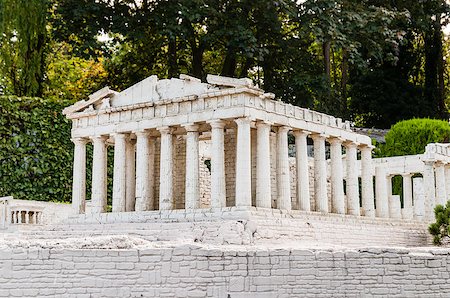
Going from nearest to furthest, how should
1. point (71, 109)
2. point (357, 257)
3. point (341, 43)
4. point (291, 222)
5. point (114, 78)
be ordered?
1. point (357, 257)
2. point (291, 222)
3. point (71, 109)
4. point (341, 43)
5. point (114, 78)

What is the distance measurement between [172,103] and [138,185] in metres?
3.23

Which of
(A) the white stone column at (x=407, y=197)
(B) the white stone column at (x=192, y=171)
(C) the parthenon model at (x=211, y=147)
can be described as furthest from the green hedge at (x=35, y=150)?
(A) the white stone column at (x=407, y=197)

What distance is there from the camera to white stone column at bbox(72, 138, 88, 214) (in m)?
29.3

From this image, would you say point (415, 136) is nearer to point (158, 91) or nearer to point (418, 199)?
point (418, 199)

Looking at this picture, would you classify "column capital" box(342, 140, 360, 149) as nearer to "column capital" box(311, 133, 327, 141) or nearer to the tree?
"column capital" box(311, 133, 327, 141)

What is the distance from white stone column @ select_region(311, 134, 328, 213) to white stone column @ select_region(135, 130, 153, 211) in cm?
631

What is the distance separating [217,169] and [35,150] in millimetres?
11616

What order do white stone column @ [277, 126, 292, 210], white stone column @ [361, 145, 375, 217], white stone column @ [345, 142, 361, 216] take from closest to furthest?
white stone column @ [277, 126, 292, 210]
white stone column @ [345, 142, 361, 216]
white stone column @ [361, 145, 375, 217]

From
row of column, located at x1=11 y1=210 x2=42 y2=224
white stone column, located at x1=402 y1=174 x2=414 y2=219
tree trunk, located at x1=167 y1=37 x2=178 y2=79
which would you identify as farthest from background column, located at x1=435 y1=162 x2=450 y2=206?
row of column, located at x1=11 y1=210 x2=42 y2=224

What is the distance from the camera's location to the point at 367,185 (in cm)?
3181

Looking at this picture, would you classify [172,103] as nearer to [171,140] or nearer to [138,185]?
[171,140]

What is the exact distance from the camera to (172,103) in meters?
27.0

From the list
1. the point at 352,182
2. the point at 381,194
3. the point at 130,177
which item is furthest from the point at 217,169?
the point at 381,194

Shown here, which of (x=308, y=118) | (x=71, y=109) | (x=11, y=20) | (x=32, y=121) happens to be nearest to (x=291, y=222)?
(x=308, y=118)
